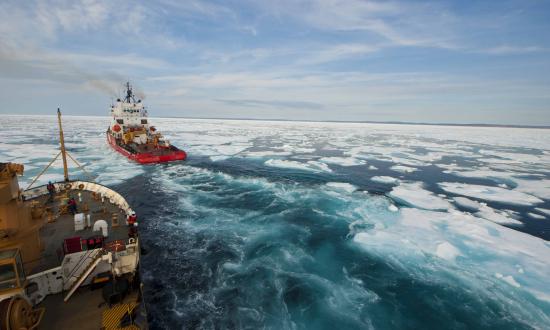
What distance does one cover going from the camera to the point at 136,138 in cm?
3434

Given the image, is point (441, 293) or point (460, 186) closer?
point (441, 293)

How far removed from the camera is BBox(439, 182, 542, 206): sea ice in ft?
61.1

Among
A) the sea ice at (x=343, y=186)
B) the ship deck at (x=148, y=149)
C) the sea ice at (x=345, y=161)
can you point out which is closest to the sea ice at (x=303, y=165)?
the sea ice at (x=345, y=161)

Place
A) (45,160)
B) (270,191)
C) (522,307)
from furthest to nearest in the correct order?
1. (45,160)
2. (270,191)
3. (522,307)

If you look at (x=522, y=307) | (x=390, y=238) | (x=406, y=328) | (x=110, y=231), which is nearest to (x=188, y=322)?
(x=110, y=231)

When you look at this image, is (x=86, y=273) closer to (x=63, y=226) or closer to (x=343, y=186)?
(x=63, y=226)

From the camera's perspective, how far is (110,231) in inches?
393

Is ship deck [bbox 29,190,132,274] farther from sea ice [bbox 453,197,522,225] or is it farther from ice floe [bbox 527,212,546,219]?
ice floe [bbox 527,212,546,219]

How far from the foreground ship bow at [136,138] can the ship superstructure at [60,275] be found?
19.6m

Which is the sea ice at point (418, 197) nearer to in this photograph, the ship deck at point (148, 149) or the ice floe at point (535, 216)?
the ice floe at point (535, 216)

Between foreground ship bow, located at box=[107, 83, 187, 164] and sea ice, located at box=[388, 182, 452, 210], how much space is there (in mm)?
22135

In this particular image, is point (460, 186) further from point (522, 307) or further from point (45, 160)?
point (45, 160)

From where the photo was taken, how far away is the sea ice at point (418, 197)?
16.8 meters

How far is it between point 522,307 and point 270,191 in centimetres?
1412
